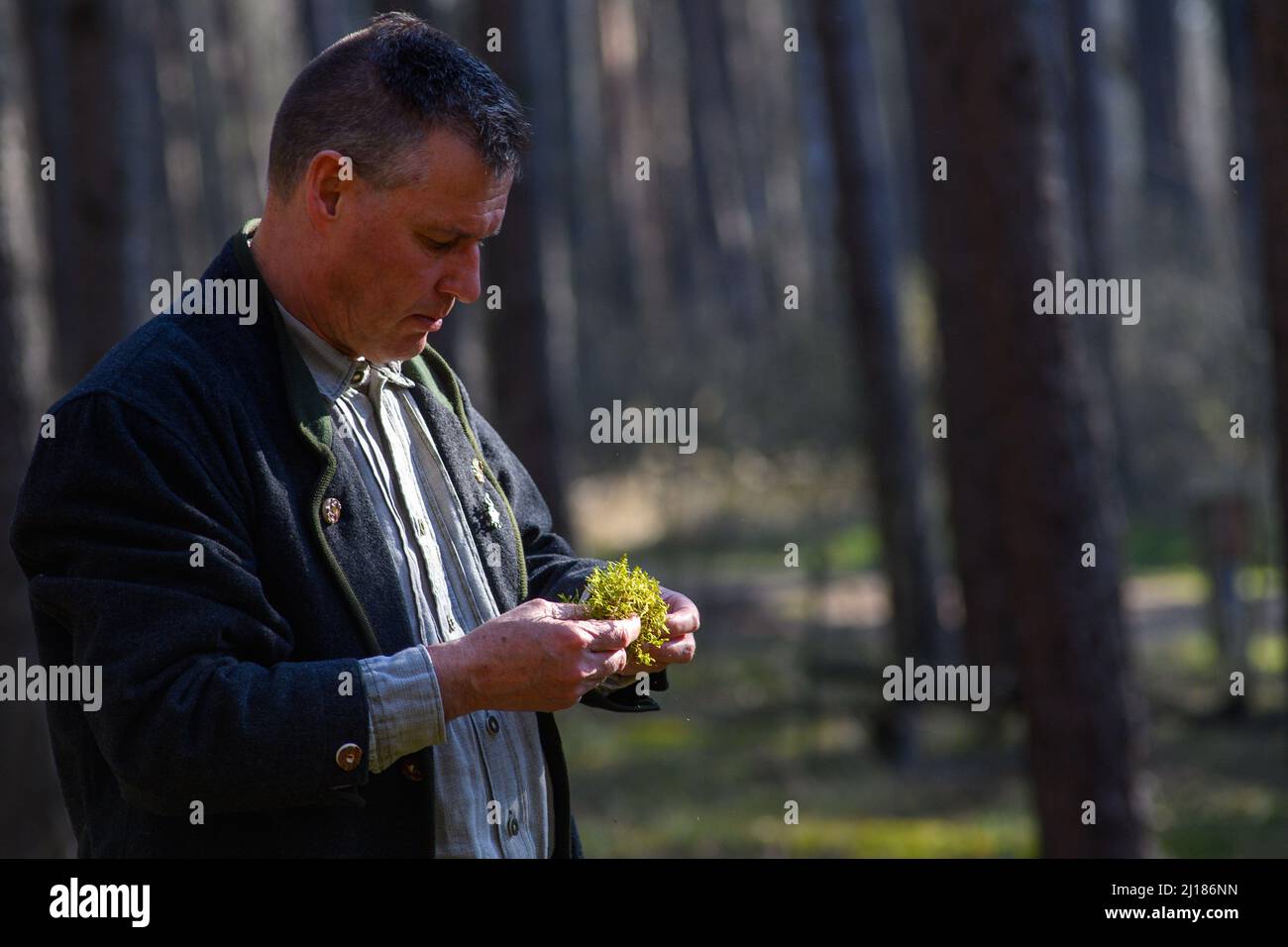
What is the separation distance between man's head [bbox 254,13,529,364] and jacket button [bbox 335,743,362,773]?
0.82 meters

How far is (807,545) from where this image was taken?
59.2 feet

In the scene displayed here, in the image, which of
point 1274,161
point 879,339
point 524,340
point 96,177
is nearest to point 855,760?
point 879,339

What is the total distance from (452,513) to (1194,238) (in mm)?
23861

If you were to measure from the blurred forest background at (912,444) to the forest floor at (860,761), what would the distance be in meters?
0.04

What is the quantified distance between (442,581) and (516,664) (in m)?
0.42

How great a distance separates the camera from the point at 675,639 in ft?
10.4

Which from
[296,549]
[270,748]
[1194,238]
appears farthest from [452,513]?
[1194,238]

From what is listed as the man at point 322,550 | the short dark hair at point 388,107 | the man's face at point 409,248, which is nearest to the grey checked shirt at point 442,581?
the man at point 322,550

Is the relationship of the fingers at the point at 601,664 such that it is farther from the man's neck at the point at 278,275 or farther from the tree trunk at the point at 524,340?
the tree trunk at the point at 524,340

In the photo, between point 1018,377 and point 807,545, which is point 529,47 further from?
point 807,545

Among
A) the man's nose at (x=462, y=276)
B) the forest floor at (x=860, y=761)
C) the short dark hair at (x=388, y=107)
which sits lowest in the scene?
the forest floor at (x=860, y=761)

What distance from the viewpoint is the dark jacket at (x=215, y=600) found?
8.31 ft

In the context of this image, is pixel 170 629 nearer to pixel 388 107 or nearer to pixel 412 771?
pixel 412 771

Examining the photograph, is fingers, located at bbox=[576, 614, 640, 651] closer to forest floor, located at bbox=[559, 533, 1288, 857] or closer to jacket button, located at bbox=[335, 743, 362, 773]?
jacket button, located at bbox=[335, 743, 362, 773]
